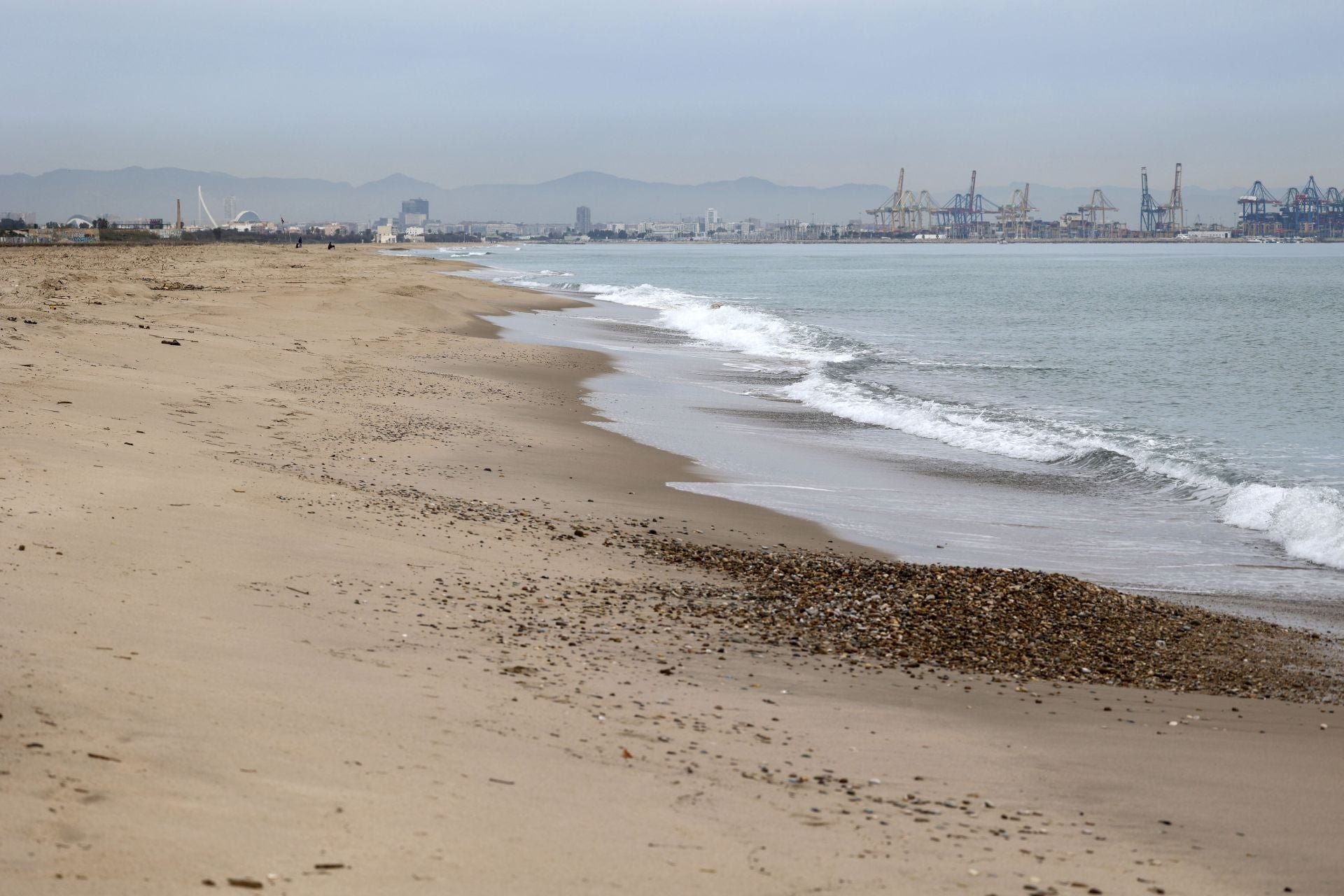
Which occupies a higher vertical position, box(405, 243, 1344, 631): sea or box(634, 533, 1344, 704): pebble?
box(405, 243, 1344, 631): sea

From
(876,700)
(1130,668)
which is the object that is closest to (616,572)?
(876,700)

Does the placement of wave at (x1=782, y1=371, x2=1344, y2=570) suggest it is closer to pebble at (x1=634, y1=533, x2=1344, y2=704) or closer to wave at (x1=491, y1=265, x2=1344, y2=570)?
wave at (x1=491, y1=265, x2=1344, y2=570)

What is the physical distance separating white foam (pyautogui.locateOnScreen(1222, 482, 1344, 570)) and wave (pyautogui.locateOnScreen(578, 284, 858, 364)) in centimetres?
1395

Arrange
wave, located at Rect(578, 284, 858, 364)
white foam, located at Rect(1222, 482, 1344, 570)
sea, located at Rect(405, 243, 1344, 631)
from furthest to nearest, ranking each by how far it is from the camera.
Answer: wave, located at Rect(578, 284, 858, 364) → white foam, located at Rect(1222, 482, 1344, 570) → sea, located at Rect(405, 243, 1344, 631)

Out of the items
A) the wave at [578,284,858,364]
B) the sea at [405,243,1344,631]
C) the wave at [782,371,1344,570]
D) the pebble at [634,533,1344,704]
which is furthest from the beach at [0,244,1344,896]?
the wave at [578,284,858,364]

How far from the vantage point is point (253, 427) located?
11.5 m

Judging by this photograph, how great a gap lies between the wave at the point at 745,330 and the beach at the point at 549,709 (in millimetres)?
17851

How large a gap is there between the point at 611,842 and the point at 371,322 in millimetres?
24420

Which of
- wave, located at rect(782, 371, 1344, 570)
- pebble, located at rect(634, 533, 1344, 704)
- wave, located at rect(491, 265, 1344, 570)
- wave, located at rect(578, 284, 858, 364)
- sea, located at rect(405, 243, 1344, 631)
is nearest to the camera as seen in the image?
pebble, located at rect(634, 533, 1344, 704)

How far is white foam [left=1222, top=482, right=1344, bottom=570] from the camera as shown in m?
9.84

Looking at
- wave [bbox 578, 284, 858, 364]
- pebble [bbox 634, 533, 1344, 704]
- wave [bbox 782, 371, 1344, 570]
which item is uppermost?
wave [bbox 578, 284, 858, 364]

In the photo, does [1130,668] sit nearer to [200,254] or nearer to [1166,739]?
[1166,739]

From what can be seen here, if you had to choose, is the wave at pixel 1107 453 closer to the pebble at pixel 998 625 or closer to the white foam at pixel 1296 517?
the white foam at pixel 1296 517

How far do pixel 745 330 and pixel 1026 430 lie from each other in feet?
59.3
